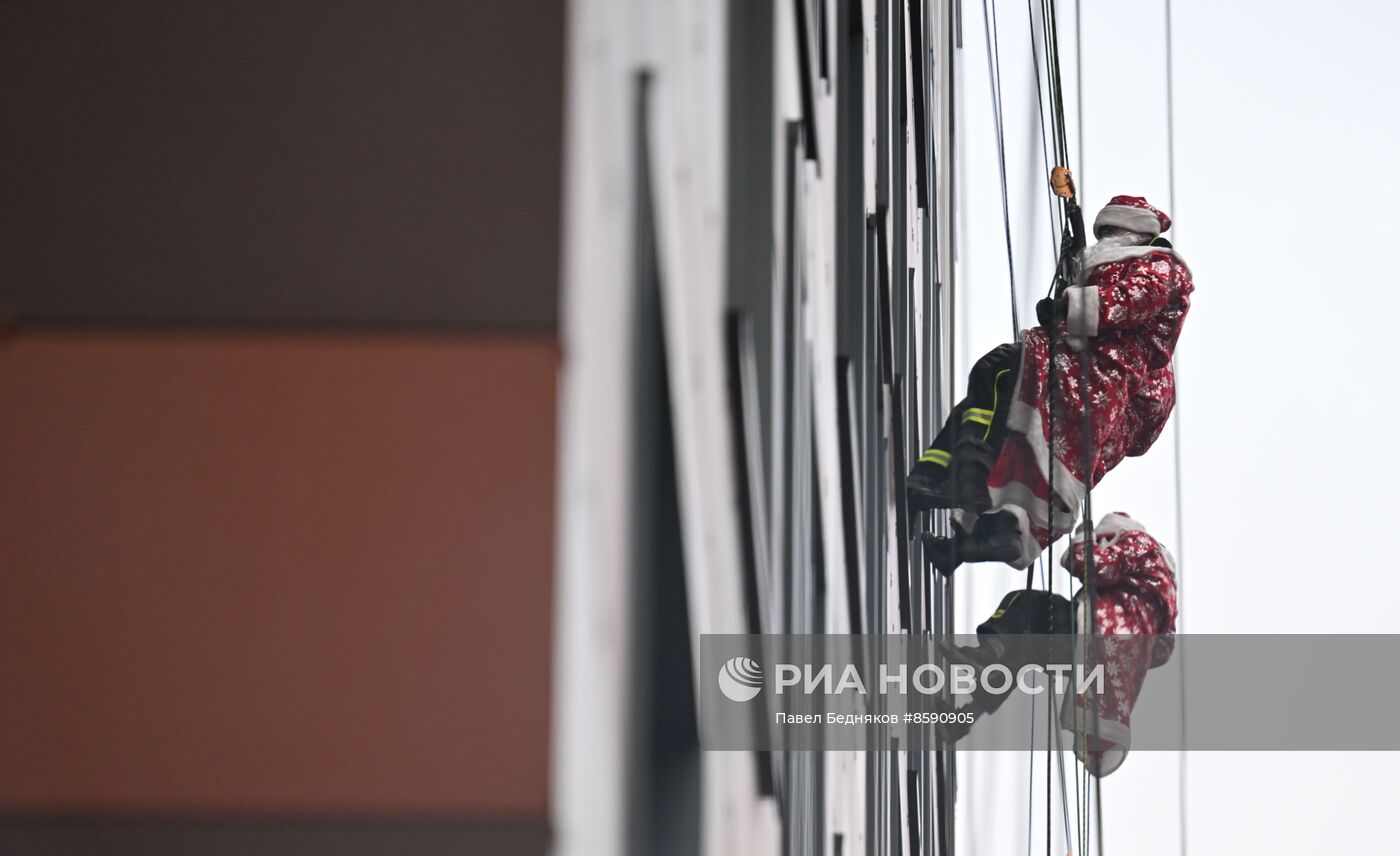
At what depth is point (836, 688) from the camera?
2.63 m

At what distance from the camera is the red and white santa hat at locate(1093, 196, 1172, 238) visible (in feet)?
9.82

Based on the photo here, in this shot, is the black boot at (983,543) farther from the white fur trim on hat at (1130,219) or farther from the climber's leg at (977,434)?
the white fur trim on hat at (1130,219)

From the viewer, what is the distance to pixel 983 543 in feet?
9.78

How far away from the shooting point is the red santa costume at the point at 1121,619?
9.41 feet

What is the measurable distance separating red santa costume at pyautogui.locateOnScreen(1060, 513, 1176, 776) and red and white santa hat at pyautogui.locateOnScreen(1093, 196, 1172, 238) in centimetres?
50

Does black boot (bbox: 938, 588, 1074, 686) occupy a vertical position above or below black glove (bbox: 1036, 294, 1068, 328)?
below

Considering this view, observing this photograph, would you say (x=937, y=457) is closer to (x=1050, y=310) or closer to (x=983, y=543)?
(x=983, y=543)

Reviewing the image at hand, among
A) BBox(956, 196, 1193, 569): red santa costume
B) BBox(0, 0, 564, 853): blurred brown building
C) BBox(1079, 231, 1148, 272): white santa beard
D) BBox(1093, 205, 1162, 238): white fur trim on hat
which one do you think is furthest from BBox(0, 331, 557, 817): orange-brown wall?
BBox(1093, 205, 1162, 238): white fur trim on hat

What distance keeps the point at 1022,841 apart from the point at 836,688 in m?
0.92
